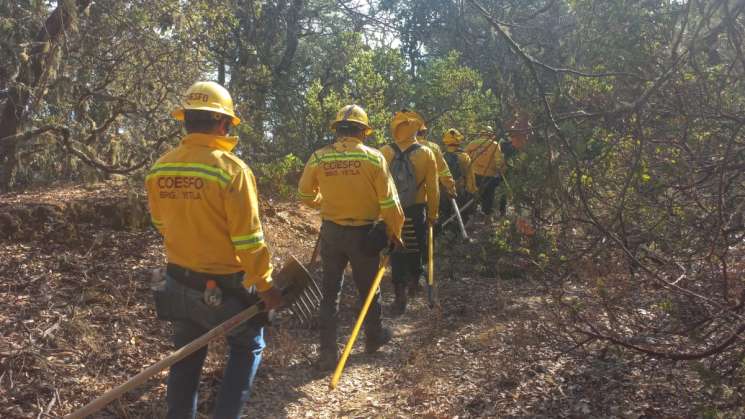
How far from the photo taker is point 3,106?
802 centimetres

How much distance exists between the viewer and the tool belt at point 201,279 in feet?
11.4

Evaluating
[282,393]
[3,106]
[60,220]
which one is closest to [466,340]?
[282,393]

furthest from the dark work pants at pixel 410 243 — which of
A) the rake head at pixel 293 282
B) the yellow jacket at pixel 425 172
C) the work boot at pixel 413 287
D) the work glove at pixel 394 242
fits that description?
the rake head at pixel 293 282

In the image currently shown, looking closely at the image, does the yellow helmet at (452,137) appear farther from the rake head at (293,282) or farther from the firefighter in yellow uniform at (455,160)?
the rake head at (293,282)

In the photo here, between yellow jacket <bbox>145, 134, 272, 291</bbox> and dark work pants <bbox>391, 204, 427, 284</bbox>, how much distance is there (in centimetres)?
356

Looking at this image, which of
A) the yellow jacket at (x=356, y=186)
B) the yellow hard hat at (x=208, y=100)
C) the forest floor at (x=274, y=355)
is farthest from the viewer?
the yellow jacket at (x=356, y=186)

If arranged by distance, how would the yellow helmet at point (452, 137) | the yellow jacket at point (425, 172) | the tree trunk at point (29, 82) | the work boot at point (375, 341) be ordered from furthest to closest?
the yellow helmet at point (452, 137) < the tree trunk at point (29, 82) < the yellow jacket at point (425, 172) < the work boot at point (375, 341)

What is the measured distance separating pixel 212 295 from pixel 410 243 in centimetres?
378

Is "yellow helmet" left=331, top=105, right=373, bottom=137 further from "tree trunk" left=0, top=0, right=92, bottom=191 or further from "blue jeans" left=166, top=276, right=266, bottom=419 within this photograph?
"tree trunk" left=0, top=0, right=92, bottom=191

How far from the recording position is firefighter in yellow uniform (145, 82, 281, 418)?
3328 millimetres

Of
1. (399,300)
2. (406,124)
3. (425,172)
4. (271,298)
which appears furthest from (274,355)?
(406,124)

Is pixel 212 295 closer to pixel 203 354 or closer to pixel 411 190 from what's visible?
pixel 203 354

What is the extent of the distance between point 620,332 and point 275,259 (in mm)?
4539

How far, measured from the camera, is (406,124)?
22.2ft
